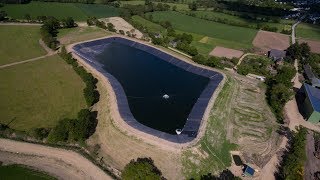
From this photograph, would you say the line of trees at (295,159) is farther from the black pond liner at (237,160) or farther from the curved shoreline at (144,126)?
the curved shoreline at (144,126)

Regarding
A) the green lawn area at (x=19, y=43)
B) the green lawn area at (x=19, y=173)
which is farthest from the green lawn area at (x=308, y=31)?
the green lawn area at (x=19, y=173)

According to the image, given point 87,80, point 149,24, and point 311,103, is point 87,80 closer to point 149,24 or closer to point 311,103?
point 149,24

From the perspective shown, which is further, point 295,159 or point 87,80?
point 87,80

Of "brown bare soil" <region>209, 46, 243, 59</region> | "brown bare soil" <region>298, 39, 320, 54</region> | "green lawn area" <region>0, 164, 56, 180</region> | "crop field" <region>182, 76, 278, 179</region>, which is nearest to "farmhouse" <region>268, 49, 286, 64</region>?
"brown bare soil" <region>209, 46, 243, 59</region>

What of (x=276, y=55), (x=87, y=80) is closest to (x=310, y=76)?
(x=276, y=55)

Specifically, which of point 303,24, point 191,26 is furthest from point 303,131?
point 303,24

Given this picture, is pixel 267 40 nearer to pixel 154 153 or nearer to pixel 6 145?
pixel 154 153
